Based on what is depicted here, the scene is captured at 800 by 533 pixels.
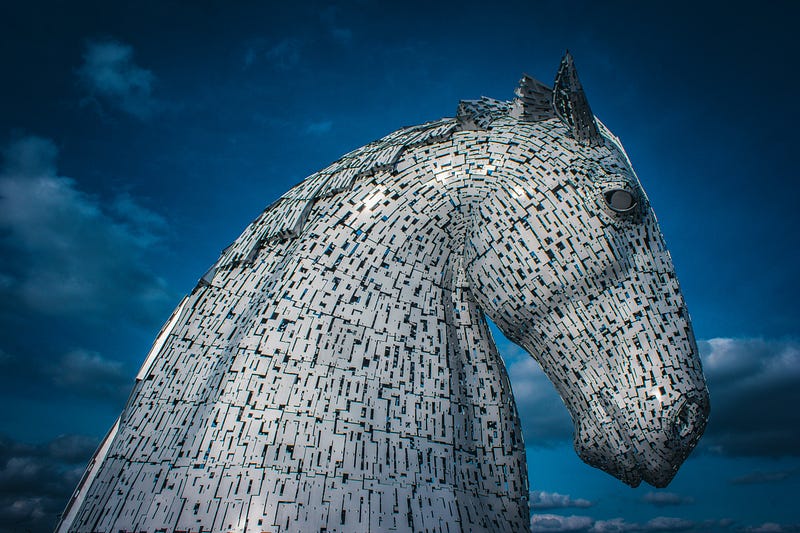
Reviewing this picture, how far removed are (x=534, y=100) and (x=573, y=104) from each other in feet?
0.70

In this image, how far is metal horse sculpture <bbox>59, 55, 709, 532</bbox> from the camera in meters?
1.94

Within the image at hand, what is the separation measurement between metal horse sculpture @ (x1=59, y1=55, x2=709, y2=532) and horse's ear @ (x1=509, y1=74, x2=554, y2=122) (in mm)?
10

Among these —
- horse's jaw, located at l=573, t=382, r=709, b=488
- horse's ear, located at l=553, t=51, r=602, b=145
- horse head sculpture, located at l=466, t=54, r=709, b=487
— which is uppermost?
horse's ear, located at l=553, t=51, r=602, b=145

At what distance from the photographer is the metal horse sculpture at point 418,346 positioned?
1.94 metres

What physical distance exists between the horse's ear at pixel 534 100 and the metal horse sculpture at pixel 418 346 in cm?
1

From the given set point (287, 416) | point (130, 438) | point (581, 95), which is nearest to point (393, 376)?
point (287, 416)

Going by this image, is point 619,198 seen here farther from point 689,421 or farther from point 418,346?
point 418,346

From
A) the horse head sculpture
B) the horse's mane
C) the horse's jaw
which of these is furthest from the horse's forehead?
the horse's jaw

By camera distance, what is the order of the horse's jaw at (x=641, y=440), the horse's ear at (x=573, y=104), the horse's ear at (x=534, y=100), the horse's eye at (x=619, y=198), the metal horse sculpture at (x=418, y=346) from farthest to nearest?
the horse's ear at (x=534, y=100) → the horse's ear at (x=573, y=104) → the horse's eye at (x=619, y=198) → the horse's jaw at (x=641, y=440) → the metal horse sculpture at (x=418, y=346)

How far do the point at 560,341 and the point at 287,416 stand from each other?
1261 millimetres

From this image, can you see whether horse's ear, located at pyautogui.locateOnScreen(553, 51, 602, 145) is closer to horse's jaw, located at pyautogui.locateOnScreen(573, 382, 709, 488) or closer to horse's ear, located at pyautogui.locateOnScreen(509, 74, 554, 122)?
horse's ear, located at pyautogui.locateOnScreen(509, 74, 554, 122)

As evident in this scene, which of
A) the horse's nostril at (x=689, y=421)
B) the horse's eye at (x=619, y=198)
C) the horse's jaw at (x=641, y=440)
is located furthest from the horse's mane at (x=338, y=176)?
the horse's nostril at (x=689, y=421)

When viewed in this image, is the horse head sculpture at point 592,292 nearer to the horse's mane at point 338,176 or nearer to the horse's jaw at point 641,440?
the horse's jaw at point 641,440

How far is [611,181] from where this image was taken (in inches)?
94.3
